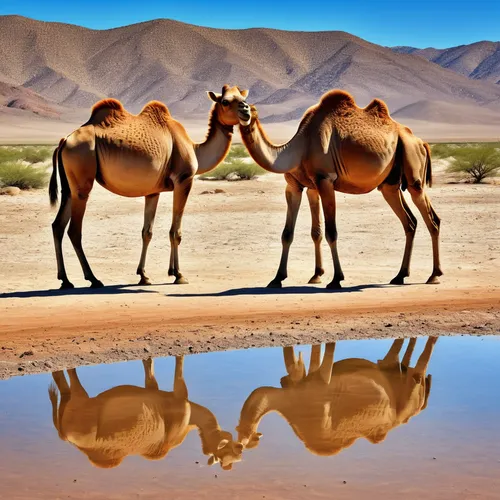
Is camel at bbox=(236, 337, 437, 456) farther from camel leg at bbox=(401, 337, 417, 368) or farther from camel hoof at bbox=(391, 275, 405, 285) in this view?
camel hoof at bbox=(391, 275, 405, 285)

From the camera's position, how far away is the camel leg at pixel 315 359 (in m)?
7.90

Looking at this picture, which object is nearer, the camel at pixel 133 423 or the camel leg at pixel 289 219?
the camel at pixel 133 423

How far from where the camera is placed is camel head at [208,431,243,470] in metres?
5.67

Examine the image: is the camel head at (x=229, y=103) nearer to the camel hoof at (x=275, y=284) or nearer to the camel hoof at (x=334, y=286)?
the camel hoof at (x=275, y=284)

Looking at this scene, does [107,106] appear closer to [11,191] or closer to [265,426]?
[265,426]

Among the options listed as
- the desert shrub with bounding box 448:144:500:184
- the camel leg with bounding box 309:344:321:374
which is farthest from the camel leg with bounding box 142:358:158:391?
the desert shrub with bounding box 448:144:500:184

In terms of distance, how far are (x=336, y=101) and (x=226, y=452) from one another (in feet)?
21.6

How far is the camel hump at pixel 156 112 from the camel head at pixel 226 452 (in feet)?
20.6

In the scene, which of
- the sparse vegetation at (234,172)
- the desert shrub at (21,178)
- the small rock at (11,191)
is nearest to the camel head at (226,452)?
the small rock at (11,191)

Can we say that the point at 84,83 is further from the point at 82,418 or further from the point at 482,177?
the point at 82,418

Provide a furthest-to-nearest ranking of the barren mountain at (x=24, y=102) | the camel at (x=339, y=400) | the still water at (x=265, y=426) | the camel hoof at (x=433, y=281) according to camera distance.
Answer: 1. the barren mountain at (x=24, y=102)
2. the camel hoof at (x=433, y=281)
3. the camel at (x=339, y=400)
4. the still water at (x=265, y=426)

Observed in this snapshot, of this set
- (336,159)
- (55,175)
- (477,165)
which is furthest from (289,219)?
(477,165)

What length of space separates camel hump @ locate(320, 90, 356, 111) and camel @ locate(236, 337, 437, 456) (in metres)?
3.97

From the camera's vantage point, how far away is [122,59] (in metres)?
174
